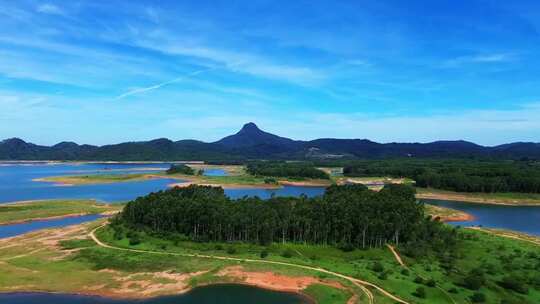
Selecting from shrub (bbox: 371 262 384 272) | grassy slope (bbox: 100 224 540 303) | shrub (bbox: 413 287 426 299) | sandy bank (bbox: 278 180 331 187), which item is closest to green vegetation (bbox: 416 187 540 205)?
sandy bank (bbox: 278 180 331 187)

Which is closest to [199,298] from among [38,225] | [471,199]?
[38,225]

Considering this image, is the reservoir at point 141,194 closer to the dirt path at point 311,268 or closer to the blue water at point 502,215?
the blue water at point 502,215

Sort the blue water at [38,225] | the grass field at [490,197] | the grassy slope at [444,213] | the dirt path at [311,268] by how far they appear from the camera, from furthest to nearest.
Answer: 1. the grass field at [490,197]
2. the grassy slope at [444,213]
3. the blue water at [38,225]
4. the dirt path at [311,268]

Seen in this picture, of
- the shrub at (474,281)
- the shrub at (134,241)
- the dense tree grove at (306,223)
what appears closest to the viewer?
the shrub at (474,281)

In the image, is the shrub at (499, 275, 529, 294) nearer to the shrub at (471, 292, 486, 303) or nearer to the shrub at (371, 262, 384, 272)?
Answer: the shrub at (471, 292, 486, 303)

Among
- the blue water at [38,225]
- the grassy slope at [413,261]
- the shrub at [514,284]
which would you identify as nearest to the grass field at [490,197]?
the grassy slope at [413,261]

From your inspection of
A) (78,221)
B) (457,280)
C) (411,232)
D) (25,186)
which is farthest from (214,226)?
(25,186)

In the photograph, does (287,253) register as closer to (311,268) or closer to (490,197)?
(311,268)
